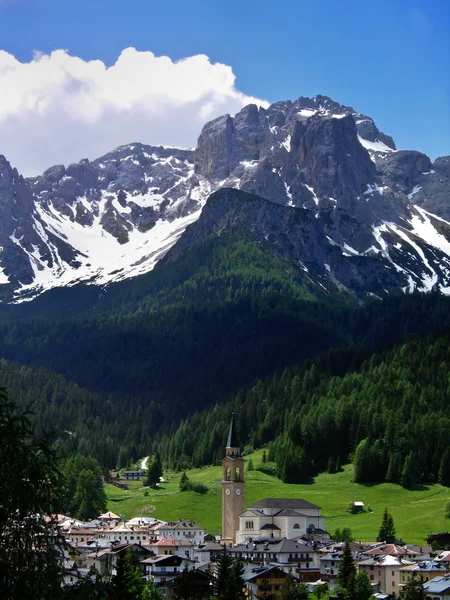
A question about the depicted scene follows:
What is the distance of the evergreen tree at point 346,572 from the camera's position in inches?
4756

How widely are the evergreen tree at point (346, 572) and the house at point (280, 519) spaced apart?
39615 millimetres

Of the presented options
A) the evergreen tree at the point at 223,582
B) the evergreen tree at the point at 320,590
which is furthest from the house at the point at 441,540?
the evergreen tree at the point at 223,582

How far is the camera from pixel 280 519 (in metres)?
170

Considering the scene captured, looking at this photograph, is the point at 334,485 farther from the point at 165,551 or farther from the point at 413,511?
the point at 165,551

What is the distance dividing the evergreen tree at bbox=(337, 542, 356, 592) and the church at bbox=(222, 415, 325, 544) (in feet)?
130

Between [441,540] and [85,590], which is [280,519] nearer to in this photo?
[441,540]

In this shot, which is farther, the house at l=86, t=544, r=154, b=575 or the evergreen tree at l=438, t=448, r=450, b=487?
the evergreen tree at l=438, t=448, r=450, b=487

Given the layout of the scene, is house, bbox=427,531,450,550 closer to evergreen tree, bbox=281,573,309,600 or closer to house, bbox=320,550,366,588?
house, bbox=320,550,366,588

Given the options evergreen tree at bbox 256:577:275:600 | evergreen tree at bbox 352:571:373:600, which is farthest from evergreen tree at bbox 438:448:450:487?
evergreen tree at bbox 352:571:373:600

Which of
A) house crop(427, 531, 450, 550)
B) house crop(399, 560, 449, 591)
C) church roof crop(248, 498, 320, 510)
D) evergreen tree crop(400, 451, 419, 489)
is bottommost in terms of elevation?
house crop(399, 560, 449, 591)

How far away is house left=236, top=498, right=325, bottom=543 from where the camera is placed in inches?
6634

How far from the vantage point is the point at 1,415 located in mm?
45344

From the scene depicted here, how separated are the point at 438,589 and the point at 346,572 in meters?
11.9

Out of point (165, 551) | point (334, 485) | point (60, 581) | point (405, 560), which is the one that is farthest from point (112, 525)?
point (60, 581)
